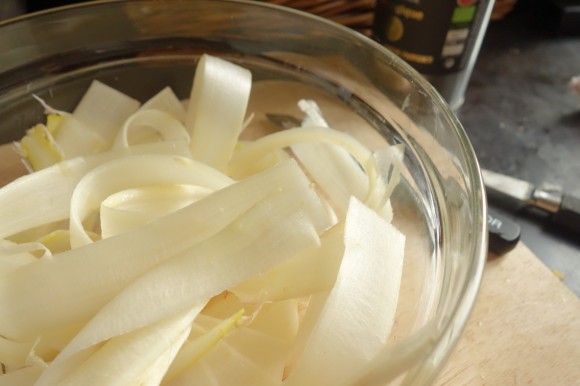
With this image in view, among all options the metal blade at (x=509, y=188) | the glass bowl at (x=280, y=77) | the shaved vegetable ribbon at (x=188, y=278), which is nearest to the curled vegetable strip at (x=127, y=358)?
the shaved vegetable ribbon at (x=188, y=278)

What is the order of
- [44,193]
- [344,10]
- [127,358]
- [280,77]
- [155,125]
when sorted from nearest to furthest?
[127,358] < [44,193] < [155,125] < [280,77] < [344,10]

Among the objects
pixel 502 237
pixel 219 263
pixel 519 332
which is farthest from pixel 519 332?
pixel 219 263

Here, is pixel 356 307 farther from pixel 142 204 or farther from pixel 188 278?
pixel 142 204

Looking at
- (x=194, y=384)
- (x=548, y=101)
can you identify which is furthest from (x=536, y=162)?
(x=194, y=384)

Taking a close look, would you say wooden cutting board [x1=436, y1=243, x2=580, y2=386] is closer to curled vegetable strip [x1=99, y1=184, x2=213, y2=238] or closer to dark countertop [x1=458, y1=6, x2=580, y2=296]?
dark countertop [x1=458, y1=6, x2=580, y2=296]

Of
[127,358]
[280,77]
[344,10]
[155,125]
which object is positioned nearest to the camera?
[127,358]

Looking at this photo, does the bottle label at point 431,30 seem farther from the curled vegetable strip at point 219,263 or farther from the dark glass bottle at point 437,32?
the curled vegetable strip at point 219,263
